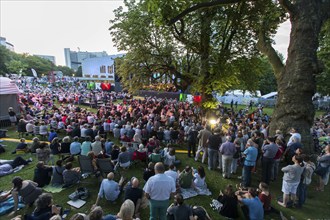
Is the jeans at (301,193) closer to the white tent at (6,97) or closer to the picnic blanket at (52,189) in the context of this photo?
the picnic blanket at (52,189)

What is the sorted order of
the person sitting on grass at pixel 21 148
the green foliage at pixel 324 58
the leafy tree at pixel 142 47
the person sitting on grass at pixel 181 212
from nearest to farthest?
the person sitting on grass at pixel 181 212
the person sitting on grass at pixel 21 148
the leafy tree at pixel 142 47
the green foliage at pixel 324 58

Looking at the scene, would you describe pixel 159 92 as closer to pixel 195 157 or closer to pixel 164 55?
pixel 164 55

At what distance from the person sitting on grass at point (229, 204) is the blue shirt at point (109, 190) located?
9.90ft

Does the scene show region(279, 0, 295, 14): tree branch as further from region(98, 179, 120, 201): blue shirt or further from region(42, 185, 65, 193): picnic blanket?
region(42, 185, 65, 193): picnic blanket

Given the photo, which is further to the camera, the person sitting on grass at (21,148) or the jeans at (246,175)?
the person sitting on grass at (21,148)

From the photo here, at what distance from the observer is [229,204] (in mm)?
5105

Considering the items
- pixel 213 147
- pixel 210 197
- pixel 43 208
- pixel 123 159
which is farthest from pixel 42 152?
pixel 213 147

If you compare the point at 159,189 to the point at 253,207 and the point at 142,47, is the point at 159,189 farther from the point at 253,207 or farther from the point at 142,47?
the point at 142,47

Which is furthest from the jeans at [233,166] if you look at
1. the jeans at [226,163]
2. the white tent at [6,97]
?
the white tent at [6,97]

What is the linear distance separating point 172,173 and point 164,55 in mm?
11551

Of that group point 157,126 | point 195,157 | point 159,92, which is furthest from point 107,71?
point 195,157

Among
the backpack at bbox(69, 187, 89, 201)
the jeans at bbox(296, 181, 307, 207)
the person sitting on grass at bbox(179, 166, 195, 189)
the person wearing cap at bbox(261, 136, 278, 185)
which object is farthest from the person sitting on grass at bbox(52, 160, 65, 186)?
the jeans at bbox(296, 181, 307, 207)

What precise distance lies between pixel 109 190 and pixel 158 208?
1821mm

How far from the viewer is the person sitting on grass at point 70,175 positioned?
659cm
